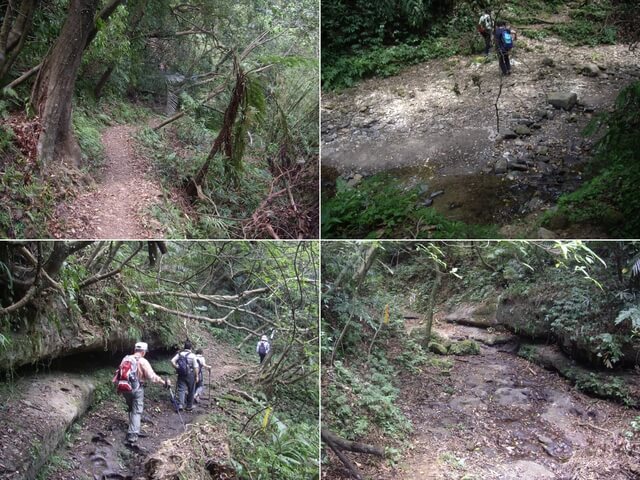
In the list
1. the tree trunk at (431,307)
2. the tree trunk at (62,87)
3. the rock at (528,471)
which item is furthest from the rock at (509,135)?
the tree trunk at (62,87)

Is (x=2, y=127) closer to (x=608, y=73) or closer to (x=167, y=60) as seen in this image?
(x=167, y=60)

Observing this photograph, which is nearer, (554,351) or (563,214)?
(563,214)

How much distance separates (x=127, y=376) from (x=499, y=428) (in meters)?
2.28

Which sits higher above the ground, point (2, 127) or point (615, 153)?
point (2, 127)

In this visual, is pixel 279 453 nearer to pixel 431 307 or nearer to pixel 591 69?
pixel 431 307

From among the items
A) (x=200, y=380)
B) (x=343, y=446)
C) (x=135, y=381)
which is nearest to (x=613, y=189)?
(x=343, y=446)

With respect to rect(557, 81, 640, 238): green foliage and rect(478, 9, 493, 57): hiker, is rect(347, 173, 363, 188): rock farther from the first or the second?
rect(478, 9, 493, 57): hiker

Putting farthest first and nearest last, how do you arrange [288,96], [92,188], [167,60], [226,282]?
[167,60], [226,282], [288,96], [92,188]

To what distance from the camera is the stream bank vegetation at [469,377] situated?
289cm

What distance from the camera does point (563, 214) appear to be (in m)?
2.40

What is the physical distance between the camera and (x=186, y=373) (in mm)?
3100

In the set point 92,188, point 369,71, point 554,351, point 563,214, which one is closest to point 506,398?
point 554,351

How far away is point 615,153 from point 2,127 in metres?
3.12

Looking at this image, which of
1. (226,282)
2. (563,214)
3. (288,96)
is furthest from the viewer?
(226,282)
